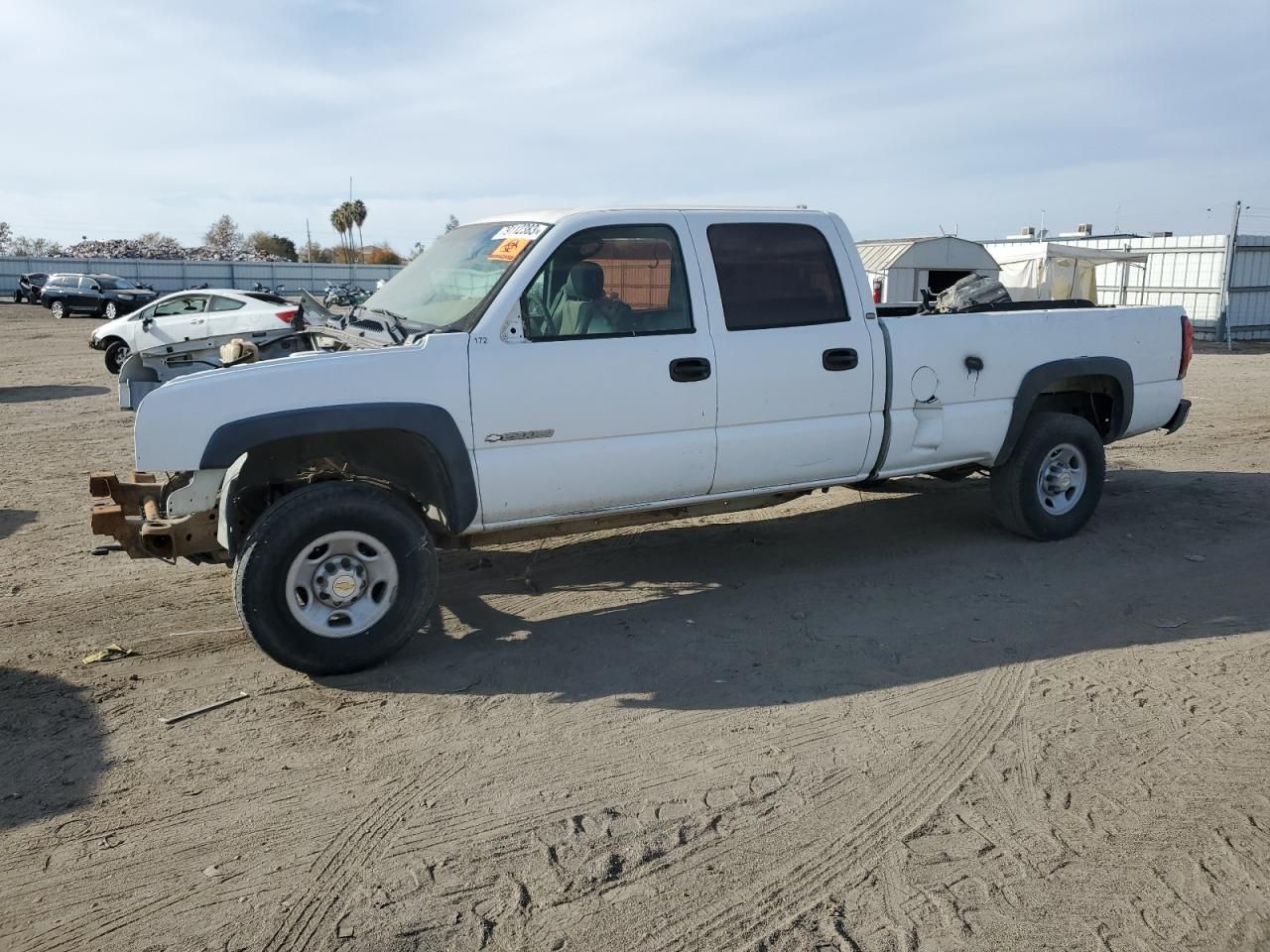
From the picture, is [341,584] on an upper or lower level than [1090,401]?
lower

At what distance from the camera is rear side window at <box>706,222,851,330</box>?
5.36 meters

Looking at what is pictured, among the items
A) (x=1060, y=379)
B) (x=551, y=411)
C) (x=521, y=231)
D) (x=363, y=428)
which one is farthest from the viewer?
(x=1060, y=379)

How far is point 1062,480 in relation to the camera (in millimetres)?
6613

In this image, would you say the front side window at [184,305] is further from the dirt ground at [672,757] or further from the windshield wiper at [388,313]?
the windshield wiper at [388,313]

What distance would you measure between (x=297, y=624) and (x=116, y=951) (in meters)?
1.76

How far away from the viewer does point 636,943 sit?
2.91m

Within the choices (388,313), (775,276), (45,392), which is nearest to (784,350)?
(775,276)

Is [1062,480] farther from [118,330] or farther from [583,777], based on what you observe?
[118,330]

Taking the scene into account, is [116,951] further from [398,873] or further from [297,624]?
[297,624]

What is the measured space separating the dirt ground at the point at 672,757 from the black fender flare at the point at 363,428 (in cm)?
87

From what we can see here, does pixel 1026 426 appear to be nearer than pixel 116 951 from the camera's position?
No

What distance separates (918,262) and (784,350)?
767 inches

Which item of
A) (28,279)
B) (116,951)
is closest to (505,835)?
(116,951)

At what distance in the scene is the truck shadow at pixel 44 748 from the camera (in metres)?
3.62
